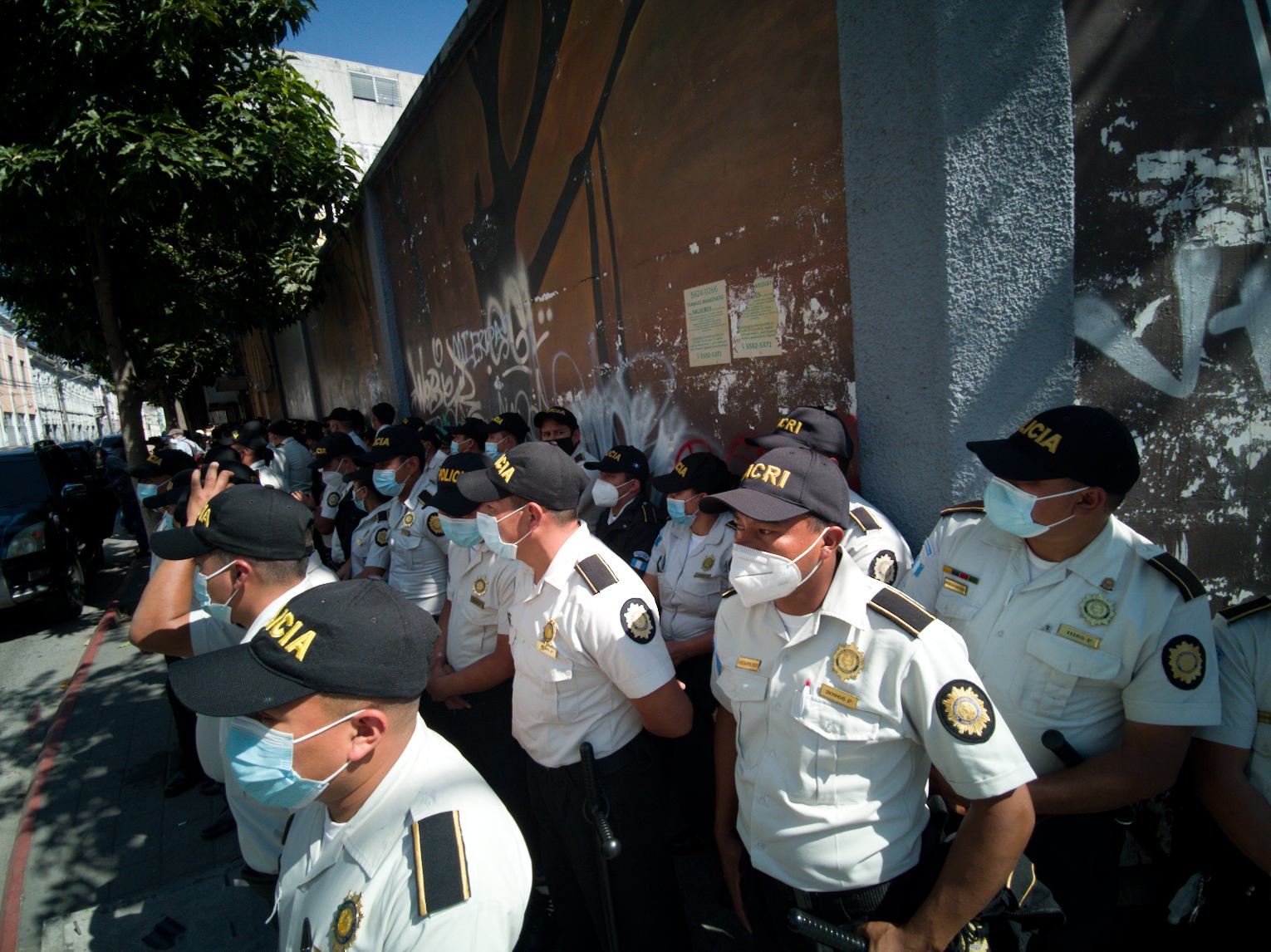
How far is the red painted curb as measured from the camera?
341cm

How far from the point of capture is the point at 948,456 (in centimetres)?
274

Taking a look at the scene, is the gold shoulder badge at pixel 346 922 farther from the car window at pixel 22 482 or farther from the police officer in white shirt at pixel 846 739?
the car window at pixel 22 482

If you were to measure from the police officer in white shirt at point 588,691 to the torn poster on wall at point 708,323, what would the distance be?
197 cm

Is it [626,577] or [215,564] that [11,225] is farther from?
[626,577]

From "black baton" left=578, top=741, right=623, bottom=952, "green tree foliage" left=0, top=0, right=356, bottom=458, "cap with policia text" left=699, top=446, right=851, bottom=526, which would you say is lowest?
"black baton" left=578, top=741, right=623, bottom=952

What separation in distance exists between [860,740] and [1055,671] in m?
0.71

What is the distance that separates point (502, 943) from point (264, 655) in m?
0.77

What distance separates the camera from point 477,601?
303 cm

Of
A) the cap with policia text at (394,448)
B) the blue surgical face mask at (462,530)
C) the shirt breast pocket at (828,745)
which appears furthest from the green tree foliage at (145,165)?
the shirt breast pocket at (828,745)

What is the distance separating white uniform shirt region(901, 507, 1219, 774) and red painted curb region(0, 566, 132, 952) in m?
4.66

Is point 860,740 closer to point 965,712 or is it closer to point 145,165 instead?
point 965,712

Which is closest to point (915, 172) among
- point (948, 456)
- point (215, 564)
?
point (948, 456)

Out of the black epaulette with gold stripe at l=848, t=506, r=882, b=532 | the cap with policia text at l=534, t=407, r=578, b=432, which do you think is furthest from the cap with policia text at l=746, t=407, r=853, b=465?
the cap with policia text at l=534, t=407, r=578, b=432

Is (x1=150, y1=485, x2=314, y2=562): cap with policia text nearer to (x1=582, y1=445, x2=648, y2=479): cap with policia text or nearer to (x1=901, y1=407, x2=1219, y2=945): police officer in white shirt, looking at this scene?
(x1=582, y1=445, x2=648, y2=479): cap with policia text
